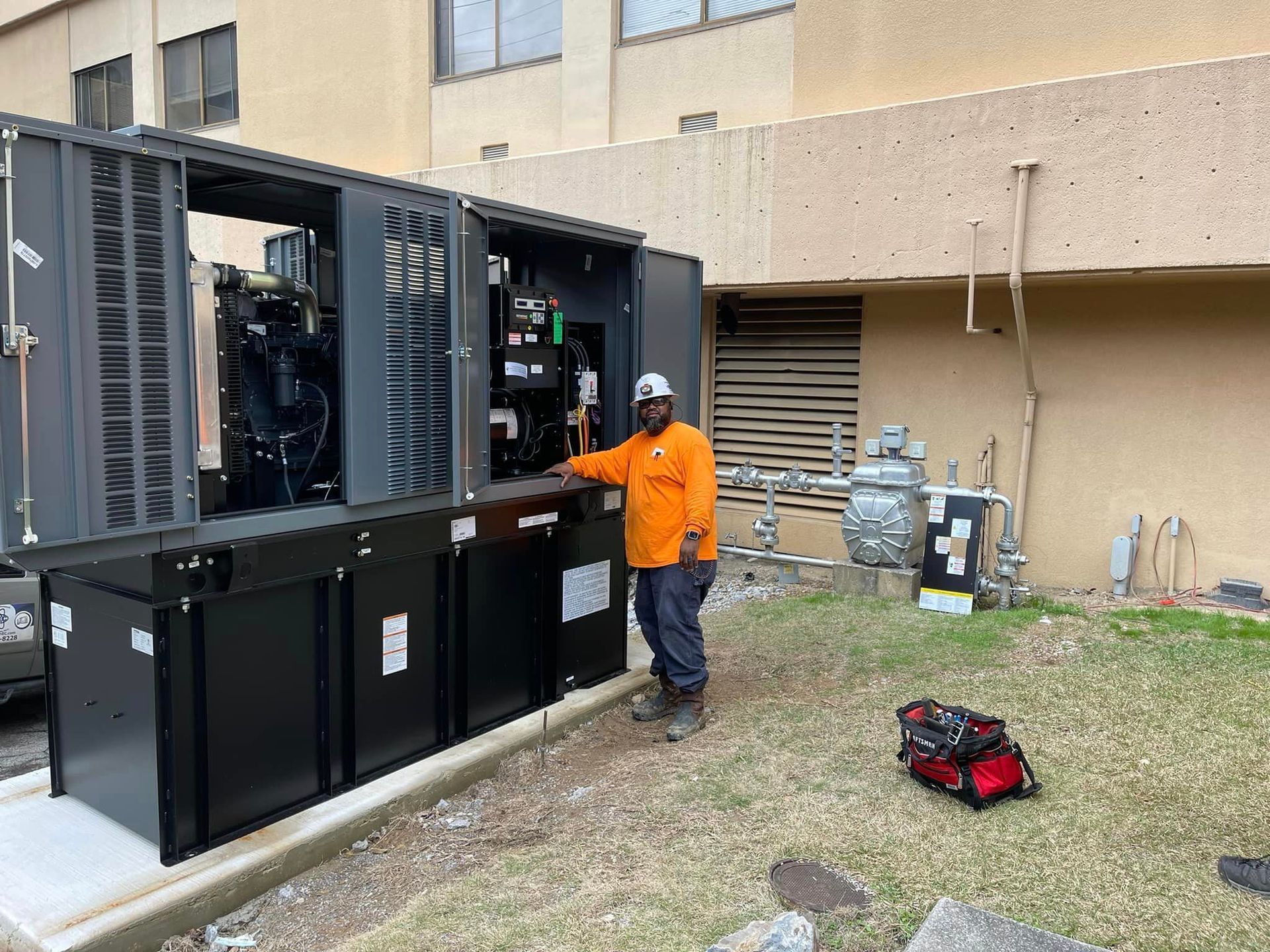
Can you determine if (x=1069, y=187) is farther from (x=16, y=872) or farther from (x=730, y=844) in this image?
(x=16, y=872)

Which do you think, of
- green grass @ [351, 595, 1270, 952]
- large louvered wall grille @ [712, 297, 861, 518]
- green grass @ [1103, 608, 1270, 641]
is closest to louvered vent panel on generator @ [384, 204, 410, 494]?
green grass @ [351, 595, 1270, 952]

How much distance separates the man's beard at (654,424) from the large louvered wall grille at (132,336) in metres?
2.37

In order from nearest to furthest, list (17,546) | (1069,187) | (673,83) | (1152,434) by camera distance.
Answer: (17,546)
(1069,187)
(1152,434)
(673,83)

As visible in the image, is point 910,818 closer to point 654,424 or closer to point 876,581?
point 654,424

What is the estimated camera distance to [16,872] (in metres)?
3.46

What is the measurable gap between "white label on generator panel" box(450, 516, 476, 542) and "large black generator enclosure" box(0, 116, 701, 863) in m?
0.02

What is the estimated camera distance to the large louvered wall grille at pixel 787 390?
29.2ft

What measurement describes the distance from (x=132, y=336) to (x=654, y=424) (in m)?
2.54

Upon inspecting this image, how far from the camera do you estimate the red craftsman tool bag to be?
3.89 m

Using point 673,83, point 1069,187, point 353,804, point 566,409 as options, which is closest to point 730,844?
point 353,804

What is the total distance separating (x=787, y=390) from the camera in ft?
30.3

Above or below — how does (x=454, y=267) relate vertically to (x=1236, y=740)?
above

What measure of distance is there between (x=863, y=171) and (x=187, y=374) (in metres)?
5.94

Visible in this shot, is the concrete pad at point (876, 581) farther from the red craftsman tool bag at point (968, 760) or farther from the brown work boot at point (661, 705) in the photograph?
the red craftsman tool bag at point (968, 760)
